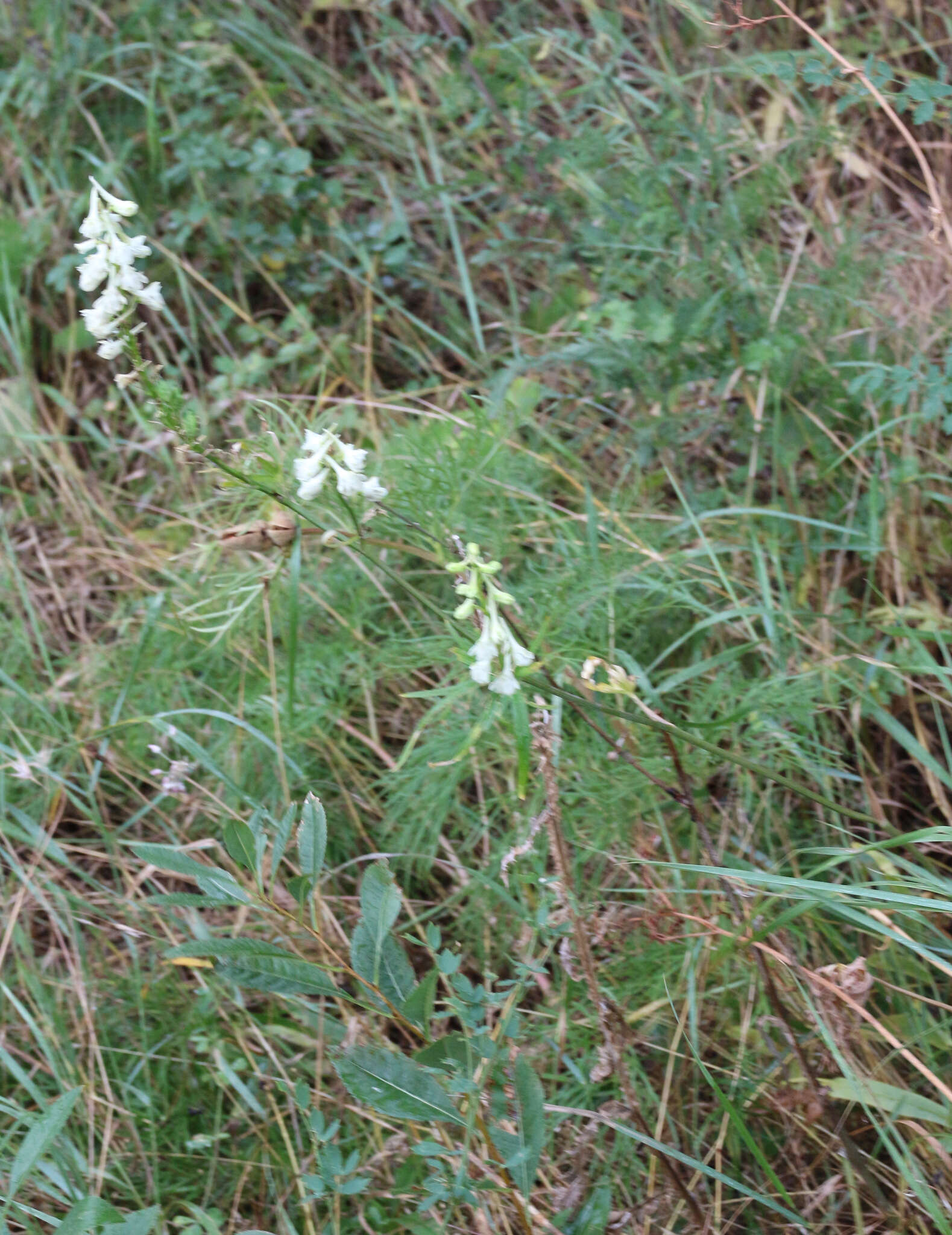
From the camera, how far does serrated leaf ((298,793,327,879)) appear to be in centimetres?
139

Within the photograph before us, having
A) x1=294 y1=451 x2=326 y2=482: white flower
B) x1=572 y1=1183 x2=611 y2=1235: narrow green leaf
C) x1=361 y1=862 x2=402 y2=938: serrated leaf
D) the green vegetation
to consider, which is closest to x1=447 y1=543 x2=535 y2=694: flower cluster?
the green vegetation

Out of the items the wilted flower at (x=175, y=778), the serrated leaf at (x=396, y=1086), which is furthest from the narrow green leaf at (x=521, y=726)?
the wilted flower at (x=175, y=778)

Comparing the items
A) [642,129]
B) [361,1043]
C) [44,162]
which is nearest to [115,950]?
[361,1043]

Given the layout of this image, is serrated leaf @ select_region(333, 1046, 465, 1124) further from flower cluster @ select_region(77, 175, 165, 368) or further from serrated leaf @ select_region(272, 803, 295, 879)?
flower cluster @ select_region(77, 175, 165, 368)

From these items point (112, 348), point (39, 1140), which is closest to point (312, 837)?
point (39, 1140)

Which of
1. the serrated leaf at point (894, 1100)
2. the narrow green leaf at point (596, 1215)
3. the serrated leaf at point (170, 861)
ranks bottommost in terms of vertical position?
the serrated leaf at point (894, 1100)

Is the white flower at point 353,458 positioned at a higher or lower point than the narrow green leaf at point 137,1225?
higher

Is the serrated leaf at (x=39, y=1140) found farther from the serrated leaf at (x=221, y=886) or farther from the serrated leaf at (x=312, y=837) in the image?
the serrated leaf at (x=312, y=837)

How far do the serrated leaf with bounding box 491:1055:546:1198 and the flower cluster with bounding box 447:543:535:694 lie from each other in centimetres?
51

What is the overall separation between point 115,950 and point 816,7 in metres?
3.08

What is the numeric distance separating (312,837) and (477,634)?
1.20 feet

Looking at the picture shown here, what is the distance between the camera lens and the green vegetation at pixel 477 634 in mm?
1509

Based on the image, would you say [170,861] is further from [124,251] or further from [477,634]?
[124,251]

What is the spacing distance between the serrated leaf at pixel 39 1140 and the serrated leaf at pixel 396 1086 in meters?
0.40
